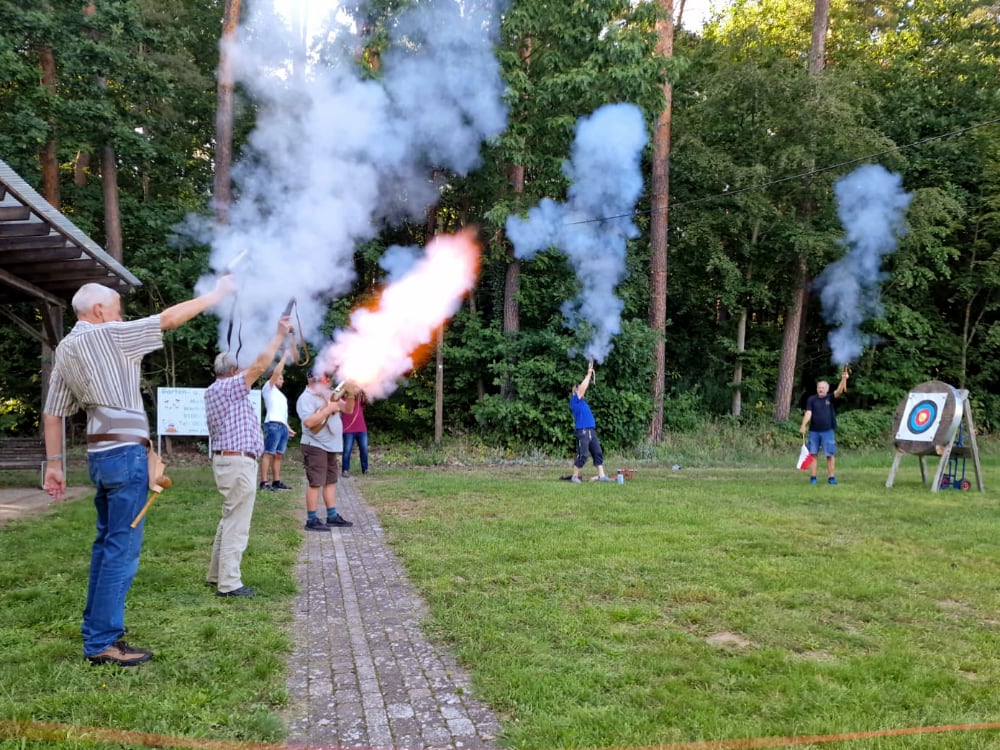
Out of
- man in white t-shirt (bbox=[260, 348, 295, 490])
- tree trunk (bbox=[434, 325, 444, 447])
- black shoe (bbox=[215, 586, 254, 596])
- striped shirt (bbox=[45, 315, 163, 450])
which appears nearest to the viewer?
striped shirt (bbox=[45, 315, 163, 450])

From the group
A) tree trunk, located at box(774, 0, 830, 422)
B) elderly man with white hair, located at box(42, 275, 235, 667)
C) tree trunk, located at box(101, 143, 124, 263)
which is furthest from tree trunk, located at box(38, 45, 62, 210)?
tree trunk, located at box(774, 0, 830, 422)

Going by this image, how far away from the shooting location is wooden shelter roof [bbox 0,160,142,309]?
21.8 feet

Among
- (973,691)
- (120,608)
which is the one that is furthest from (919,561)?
(120,608)

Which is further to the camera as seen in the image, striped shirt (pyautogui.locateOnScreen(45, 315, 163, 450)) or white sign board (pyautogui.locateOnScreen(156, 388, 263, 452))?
white sign board (pyautogui.locateOnScreen(156, 388, 263, 452))

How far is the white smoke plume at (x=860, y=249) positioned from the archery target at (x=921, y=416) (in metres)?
7.92

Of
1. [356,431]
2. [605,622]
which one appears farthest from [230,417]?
[356,431]

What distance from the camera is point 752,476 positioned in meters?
12.8

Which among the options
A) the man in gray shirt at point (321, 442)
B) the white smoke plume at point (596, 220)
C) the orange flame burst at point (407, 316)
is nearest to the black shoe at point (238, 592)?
the man in gray shirt at point (321, 442)

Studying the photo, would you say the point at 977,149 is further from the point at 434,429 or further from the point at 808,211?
the point at 434,429

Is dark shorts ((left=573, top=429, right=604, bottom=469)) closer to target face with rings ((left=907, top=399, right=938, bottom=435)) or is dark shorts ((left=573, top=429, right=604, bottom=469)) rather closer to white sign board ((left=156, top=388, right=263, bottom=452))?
target face with rings ((left=907, top=399, right=938, bottom=435))

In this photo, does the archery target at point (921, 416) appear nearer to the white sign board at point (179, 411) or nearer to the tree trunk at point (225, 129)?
the white sign board at point (179, 411)

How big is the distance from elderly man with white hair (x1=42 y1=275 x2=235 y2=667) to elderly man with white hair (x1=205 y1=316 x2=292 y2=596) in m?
1.16

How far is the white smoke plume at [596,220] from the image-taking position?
14648 millimetres

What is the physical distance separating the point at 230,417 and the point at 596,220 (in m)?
12.3
